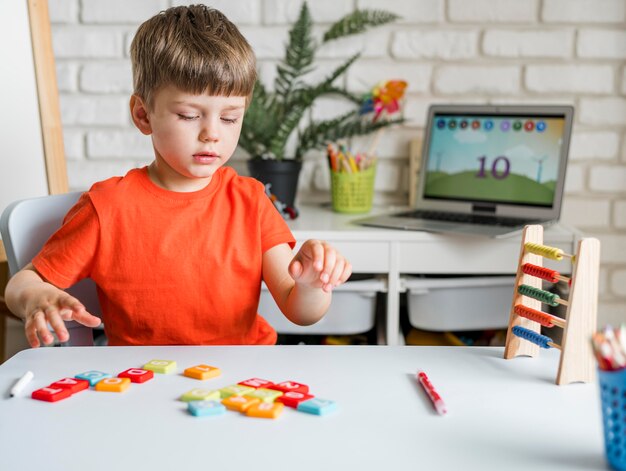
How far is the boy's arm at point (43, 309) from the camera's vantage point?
0.84m

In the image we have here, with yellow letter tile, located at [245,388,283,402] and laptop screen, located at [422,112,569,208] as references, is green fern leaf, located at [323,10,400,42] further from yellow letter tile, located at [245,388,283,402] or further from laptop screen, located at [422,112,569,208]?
yellow letter tile, located at [245,388,283,402]

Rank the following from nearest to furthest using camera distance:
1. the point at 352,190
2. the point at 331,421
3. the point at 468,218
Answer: the point at 331,421 → the point at 468,218 → the point at 352,190

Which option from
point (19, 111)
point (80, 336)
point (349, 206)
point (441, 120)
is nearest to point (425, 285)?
point (349, 206)

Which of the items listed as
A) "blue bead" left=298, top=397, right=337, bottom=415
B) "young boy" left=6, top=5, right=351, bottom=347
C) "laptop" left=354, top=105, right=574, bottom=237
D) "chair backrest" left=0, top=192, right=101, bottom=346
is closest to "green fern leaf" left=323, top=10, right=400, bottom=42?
"laptop" left=354, top=105, right=574, bottom=237

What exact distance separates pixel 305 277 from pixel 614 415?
449 mm

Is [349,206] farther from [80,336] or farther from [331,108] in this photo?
[80,336]

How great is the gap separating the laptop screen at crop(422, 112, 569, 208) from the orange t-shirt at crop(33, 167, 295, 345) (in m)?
0.80

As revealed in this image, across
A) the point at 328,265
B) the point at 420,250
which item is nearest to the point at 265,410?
the point at 328,265

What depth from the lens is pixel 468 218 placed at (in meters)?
1.77

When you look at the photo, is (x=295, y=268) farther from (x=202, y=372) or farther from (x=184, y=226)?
(x=184, y=226)

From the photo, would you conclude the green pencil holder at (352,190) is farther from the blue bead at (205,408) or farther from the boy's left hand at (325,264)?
the blue bead at (205,408)

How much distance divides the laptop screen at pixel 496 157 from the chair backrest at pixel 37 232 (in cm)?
96

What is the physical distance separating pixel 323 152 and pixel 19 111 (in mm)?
808

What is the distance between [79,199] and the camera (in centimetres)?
122
